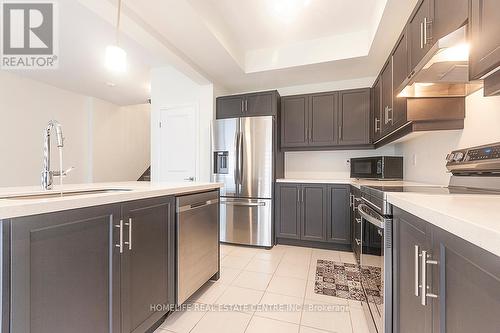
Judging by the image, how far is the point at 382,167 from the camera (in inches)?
115

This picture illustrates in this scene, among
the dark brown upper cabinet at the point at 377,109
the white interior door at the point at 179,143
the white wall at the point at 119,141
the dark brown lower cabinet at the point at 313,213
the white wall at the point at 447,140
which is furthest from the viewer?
the white wall at the point at 119,141

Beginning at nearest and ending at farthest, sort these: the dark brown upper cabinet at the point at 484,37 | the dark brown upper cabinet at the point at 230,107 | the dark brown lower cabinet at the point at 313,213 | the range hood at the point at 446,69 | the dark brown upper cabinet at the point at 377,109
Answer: the dark brown upper cabinet at the point at 484,37 < the range hood at the point at 446,69 < the dark brown upper cabinet at the point at 377,109 < the dark brown lower cabinet at the point at 313,213 < the dark brown upper cabinet at the point at 230,107

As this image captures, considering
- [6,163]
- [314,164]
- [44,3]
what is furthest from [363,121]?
[6,163]

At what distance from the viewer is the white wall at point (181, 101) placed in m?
3.62

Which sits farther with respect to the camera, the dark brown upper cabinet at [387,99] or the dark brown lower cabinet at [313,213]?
the dark brown lower cabinet at [313,213]

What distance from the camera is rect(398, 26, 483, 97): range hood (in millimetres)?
1090

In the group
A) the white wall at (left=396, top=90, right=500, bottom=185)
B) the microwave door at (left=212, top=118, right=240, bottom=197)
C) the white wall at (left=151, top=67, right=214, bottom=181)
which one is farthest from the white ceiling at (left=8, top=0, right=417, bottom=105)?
the white wall at (left=396, top=90, right=500, bottom=185)

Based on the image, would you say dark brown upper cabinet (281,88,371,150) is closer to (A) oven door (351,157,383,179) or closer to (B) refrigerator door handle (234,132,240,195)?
(A) oven door (351,157,383,179)

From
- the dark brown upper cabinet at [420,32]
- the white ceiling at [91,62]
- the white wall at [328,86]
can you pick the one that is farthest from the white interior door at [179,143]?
the dark brown upper cabinet at [420,32]

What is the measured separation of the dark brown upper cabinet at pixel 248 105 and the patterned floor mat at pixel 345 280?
2.10m

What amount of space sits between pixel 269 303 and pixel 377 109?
2.57 m

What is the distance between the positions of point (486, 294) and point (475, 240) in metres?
0.15

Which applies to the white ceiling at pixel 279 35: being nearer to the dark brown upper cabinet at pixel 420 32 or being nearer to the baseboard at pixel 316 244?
the dark brown upper cabinet at pixel 420 32

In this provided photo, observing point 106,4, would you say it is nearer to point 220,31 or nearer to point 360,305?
point 220,31
